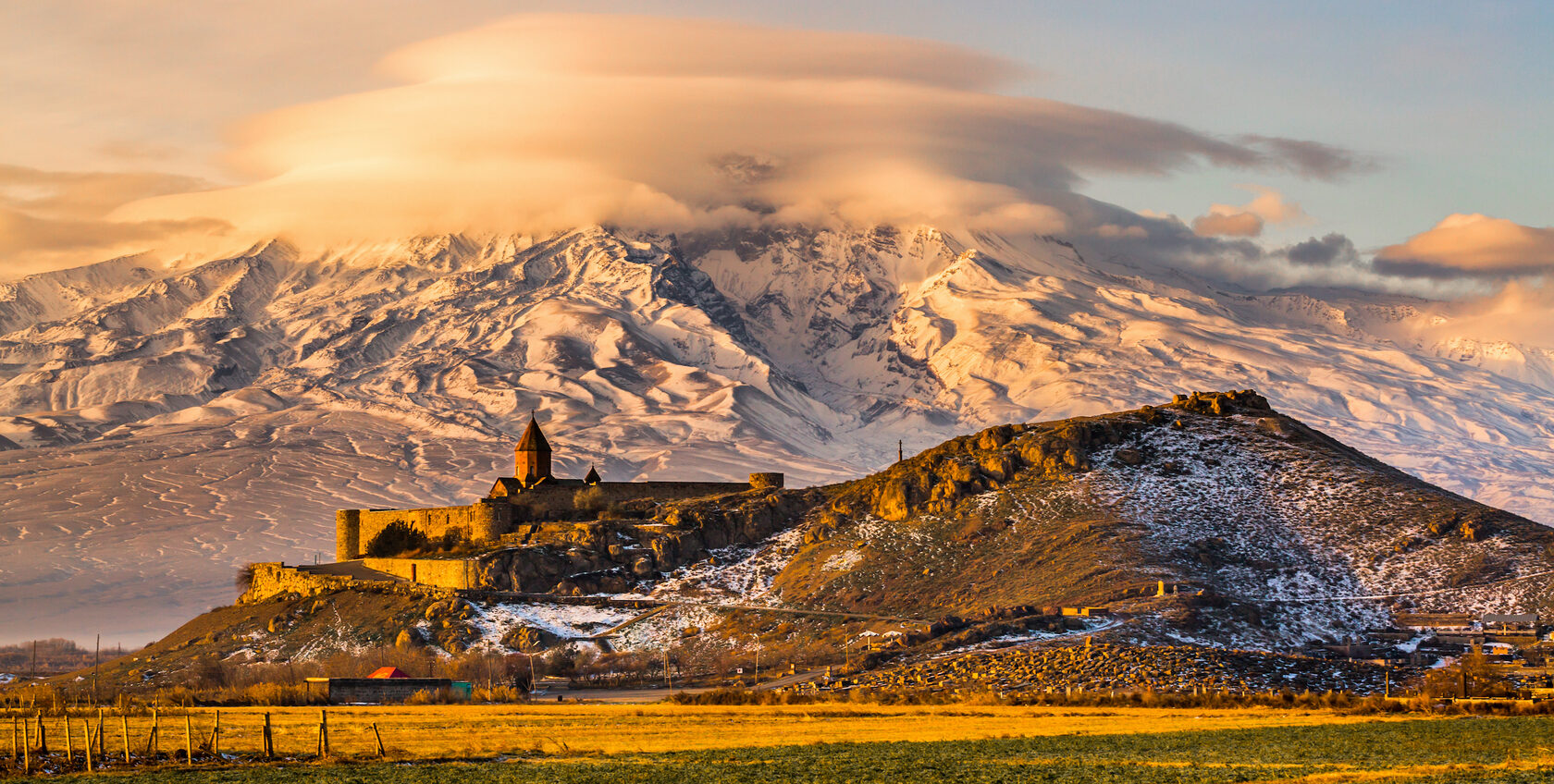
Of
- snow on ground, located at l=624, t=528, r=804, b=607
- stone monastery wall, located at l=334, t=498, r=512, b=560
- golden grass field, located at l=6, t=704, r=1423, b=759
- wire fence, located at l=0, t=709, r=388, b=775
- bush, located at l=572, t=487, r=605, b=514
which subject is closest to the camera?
wire fence, located at l=0, t=709, r=388, b=775

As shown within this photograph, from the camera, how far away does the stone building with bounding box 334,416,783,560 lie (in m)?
131

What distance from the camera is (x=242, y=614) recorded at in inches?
4705

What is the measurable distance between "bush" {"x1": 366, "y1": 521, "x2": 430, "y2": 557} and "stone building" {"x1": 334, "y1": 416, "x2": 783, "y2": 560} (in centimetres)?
39

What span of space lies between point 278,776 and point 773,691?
40733 millimetres

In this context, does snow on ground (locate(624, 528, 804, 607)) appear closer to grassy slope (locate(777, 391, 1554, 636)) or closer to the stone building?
grassy slope (locate(777, 391, 1554, 636))

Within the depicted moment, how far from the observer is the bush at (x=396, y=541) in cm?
13329

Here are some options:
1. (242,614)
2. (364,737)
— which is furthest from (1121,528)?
(364,737)

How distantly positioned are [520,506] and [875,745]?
80467mm

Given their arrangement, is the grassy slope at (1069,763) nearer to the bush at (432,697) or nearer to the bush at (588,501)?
the bush at (432,697)

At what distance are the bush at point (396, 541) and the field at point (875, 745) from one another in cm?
5966

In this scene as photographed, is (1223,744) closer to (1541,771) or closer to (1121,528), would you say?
(1541,771)

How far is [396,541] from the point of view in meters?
134

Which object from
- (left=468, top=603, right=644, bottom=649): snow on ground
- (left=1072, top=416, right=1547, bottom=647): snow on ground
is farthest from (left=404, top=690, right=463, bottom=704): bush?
(left=1072, top=416, right=1547, bottom=647): snow on ground

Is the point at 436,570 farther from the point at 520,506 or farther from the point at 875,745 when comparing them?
the point at 875,745
